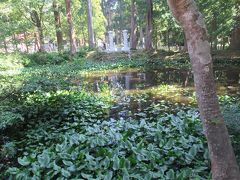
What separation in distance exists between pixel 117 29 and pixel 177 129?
53.9m

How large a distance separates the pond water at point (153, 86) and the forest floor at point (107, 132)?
3cm

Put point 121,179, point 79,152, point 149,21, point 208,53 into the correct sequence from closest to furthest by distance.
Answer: point 208,53
point 121,179
point 79,152
point 149,21

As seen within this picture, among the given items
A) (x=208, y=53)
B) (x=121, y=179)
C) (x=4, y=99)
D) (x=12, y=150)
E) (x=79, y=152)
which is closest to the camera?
→ (x=208, y=53)

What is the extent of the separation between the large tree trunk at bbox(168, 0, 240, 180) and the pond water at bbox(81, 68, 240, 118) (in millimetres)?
4921

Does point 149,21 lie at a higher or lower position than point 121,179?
higher

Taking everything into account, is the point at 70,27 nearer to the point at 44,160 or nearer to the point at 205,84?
the point at 44,160

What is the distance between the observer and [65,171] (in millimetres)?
4062

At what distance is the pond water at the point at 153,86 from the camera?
9.15 meters

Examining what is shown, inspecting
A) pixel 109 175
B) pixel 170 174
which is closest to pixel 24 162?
pixel 109 175

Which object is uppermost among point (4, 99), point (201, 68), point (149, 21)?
point (149, 21)

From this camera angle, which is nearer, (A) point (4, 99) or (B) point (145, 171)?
(B) point (145, 171)

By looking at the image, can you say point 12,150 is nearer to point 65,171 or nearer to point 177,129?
point 65,171

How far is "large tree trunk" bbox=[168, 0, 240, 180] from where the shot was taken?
278 centimetres

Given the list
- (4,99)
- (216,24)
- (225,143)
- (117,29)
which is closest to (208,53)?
(225,143)
